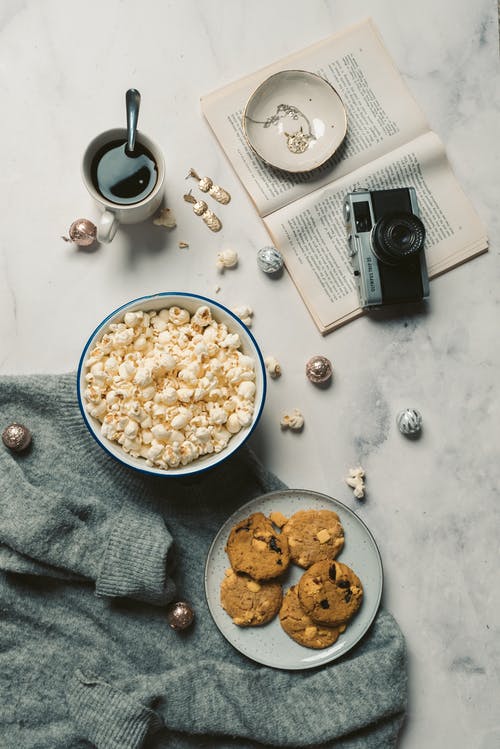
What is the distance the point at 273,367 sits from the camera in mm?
1192

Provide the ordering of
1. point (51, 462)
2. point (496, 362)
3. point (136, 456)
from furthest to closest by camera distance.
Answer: point (496, 362) < point (51, 462) < point (136, 456)

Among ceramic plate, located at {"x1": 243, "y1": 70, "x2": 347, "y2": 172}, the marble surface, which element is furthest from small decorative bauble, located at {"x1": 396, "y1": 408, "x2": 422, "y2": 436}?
ceramic plate, located at {"x1": 243, "y1": 70, "x2": 347, "y2": 172}

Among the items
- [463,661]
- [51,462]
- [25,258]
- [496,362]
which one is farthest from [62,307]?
[463,661]

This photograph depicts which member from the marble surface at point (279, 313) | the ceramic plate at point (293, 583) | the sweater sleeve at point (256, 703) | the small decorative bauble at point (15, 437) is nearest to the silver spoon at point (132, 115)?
the marble surface at point (279, 313)

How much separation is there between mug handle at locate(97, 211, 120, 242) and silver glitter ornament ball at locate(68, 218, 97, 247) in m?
0.08

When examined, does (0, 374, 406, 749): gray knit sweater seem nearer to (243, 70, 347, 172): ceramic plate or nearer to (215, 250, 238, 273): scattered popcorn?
(215, 250, 238, 273): scattered popcorn

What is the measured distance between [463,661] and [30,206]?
1.12m

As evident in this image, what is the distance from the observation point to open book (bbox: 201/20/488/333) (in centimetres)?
122

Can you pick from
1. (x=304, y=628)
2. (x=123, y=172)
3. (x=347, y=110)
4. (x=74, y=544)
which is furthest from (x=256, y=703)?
(x=347, y=110)

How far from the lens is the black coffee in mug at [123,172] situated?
3.69ft

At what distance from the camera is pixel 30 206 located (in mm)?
1204

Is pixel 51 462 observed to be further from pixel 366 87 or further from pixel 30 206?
pixel 366 87

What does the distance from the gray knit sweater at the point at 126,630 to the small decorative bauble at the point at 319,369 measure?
18 cm

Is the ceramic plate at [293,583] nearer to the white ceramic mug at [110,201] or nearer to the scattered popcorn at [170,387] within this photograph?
the scattered popcorn at [170,387]
